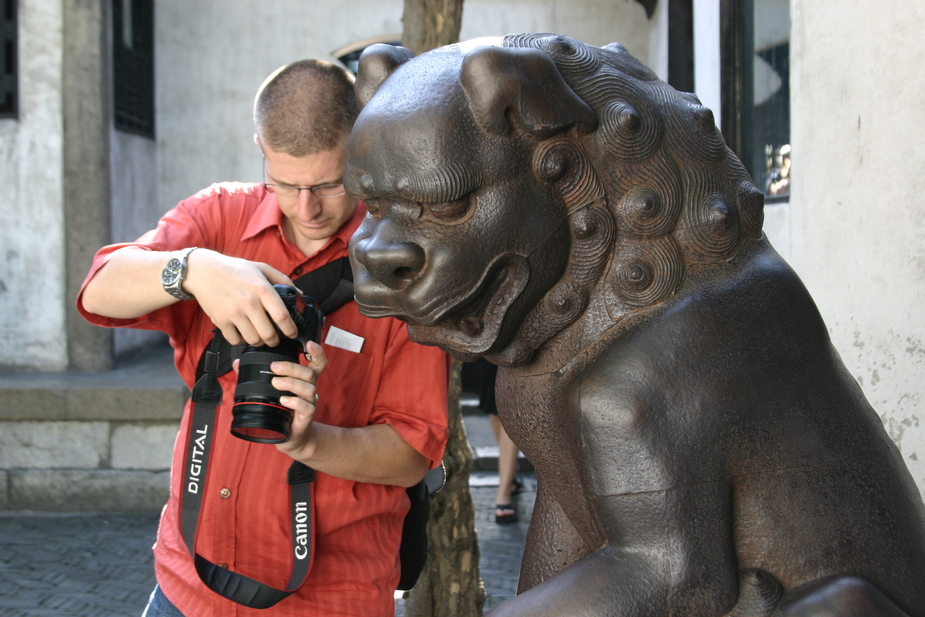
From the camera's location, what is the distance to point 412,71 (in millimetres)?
1047

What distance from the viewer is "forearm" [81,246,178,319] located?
5.44 feet

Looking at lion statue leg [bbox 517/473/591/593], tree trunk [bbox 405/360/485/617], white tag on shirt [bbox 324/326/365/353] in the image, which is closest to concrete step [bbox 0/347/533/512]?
tree trunk [bbox 405/360/485/617]

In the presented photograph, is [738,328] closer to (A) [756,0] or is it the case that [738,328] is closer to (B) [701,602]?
(B) [701,602]

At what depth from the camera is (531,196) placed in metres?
1.01

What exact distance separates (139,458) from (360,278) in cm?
486

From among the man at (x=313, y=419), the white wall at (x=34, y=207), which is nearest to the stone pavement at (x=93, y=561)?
the white wall at (x=34, y=207)

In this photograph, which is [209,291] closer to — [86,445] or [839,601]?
[839,601]

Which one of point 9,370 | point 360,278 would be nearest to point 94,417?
point 9,370

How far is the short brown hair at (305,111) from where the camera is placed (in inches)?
68.6

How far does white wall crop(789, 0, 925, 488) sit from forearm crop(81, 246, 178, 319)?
5.69ft

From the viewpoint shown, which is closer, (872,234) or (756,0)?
(872,234)

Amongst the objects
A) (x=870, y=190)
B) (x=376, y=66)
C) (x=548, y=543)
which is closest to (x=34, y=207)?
(x=870, y=190)

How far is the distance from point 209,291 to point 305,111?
443 mm

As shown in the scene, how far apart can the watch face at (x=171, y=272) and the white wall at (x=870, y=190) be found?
1695 mm
